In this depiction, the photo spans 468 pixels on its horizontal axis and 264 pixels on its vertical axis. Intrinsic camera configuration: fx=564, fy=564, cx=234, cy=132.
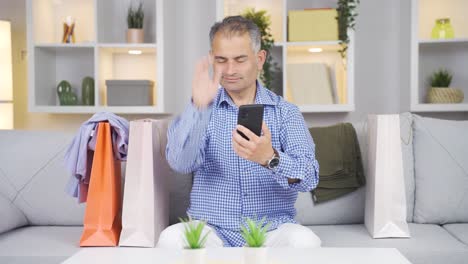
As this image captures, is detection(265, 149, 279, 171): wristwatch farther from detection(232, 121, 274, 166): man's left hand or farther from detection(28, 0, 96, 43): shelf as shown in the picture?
detection(28, 0, 96, 43): shelf

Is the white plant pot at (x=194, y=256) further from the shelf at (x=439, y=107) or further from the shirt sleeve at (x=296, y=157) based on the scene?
the shelf at (x=439, y=107)

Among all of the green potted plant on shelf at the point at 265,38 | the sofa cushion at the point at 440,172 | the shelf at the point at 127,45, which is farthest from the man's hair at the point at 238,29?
the shelf at the point at 127,45

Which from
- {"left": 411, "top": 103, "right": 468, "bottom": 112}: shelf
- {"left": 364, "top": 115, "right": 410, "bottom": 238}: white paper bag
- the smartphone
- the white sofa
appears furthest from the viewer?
{"left": 411, "top": 103, "right": 468, "bottom": 112}: shelf

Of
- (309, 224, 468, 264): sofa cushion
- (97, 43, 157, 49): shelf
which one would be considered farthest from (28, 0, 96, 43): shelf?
(309, 224, 468, 264): sofa cushion

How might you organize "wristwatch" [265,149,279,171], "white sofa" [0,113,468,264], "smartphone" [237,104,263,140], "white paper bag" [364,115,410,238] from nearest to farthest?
"smartphone" [237,104,263,140] → "wristwatch" [265,149,279,171] → "white paper bag" [364,115,410,238] → "white sofa" [0,113,468,264]

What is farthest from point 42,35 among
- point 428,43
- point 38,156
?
point 428,43

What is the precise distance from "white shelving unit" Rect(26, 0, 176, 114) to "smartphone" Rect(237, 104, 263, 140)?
178cm

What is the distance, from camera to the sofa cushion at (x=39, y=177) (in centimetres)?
242

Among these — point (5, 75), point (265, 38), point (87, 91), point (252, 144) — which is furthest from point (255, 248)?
point (5, 75)

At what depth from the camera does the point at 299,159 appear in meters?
1.88

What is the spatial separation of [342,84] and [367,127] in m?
1.05

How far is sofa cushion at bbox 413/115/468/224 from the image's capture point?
237 centimetres

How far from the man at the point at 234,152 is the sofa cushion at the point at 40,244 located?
0.45m

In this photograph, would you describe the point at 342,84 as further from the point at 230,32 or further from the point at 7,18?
the point at 7,18
